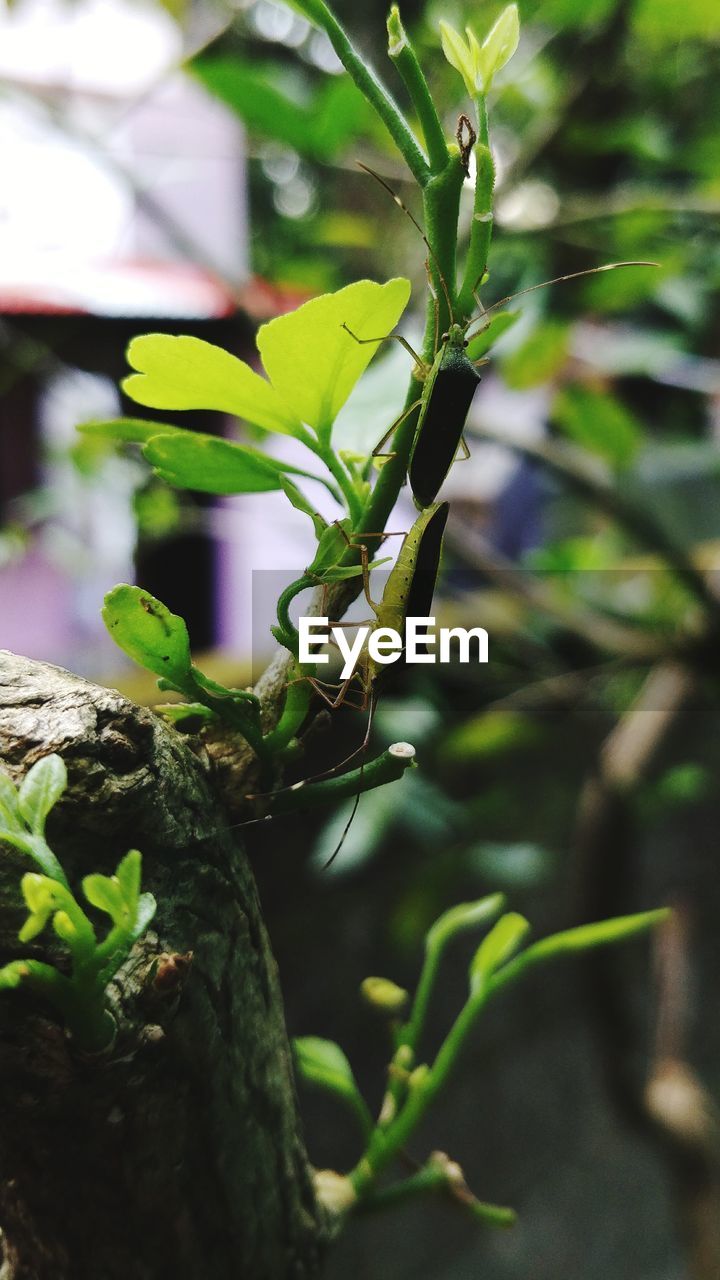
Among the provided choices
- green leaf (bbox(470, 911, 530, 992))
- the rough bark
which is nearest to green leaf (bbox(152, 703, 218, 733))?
the rough bark

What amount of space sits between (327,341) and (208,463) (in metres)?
0.03

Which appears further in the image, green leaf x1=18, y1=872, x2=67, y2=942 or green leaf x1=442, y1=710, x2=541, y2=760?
green leaf x1=442, y1=710, x2=541, y2=760

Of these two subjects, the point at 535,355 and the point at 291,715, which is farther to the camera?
the point at 535,355

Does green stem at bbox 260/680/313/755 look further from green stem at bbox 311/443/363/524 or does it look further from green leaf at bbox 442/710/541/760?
green leaf at bbox 442/710/541/760

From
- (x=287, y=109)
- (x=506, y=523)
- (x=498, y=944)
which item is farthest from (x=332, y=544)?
(x=506, y=523)

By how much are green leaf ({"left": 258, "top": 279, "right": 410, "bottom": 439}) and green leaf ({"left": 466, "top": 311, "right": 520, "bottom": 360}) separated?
0.02m

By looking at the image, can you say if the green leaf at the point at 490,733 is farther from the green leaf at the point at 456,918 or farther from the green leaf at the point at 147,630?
the green leaf at the point at 147,630

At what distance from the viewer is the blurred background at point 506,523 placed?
611 mm

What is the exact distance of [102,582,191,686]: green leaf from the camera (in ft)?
0.52

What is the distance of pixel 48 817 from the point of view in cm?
16

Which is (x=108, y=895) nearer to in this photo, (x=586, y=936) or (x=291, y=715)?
(x=291, y=715)

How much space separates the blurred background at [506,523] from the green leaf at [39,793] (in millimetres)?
255

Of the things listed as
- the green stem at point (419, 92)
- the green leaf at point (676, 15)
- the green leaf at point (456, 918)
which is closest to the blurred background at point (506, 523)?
the green leaf at point (676, 15)

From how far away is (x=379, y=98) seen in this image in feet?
0.51
